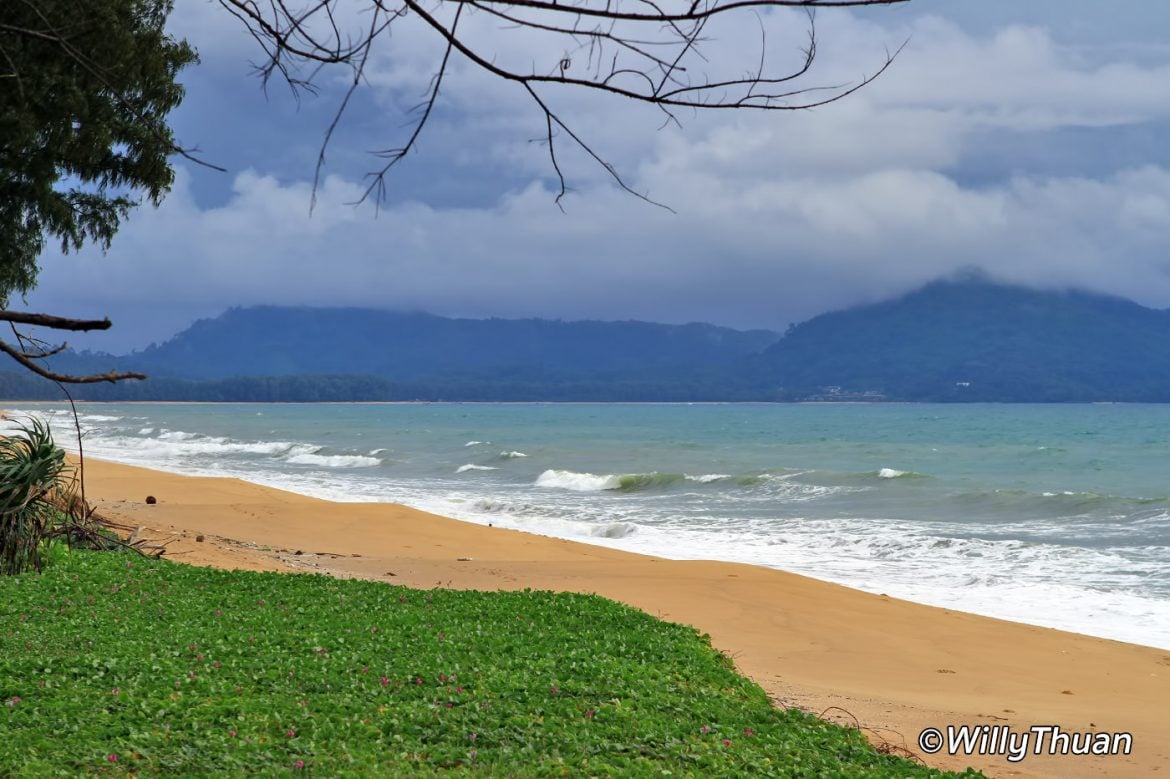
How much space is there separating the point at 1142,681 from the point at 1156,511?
17.7 meters

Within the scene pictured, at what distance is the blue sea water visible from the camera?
51.0ft

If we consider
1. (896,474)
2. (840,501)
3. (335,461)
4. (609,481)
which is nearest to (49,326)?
(840,501)

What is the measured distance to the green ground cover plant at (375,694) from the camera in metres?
5.21

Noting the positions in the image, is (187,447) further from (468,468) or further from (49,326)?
(49,326)

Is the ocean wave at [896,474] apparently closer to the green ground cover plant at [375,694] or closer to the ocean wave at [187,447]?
the ocean wave at [187,447]

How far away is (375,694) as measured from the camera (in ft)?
20.8

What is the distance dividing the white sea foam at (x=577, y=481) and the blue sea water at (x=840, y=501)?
3.7 inches

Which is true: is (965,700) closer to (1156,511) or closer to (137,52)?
(137,52)

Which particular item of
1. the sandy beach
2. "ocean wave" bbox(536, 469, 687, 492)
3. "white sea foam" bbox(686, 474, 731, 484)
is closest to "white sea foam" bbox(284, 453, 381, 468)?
"ocean wave" bbox(536, 469, 687, 492)

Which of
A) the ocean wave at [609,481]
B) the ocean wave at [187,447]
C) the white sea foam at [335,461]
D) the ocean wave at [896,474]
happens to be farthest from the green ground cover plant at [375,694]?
the ocean wave at [187,447]

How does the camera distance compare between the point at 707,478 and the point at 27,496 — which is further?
the point at 707,478

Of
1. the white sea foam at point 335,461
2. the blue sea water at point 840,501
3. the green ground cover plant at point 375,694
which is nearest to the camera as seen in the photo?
the green ground cover plant at point 375,694

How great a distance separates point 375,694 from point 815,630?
6.50 metres

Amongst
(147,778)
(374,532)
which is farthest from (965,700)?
(374,532)
